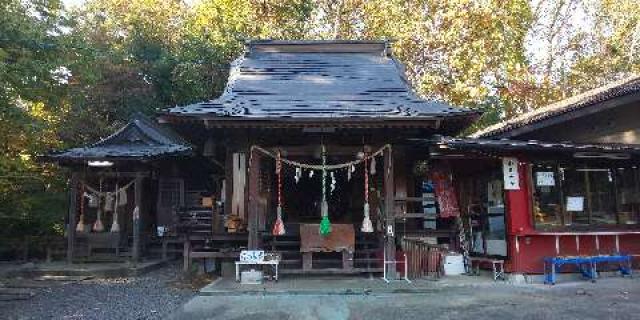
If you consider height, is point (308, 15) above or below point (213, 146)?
above

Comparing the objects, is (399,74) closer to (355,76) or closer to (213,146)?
(355,76)

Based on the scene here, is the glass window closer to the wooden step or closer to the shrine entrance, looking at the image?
the shrine entrance

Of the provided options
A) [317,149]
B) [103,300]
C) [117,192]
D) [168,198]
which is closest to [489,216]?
[317,149]

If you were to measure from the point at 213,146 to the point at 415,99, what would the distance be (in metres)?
5.21

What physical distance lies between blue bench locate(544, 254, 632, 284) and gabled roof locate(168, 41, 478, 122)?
11.6ft

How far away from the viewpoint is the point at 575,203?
1108 centimetres

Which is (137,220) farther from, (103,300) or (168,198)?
(103,300)

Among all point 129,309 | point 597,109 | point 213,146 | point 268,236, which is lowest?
point 129,309

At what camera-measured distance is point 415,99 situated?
12.1 meters

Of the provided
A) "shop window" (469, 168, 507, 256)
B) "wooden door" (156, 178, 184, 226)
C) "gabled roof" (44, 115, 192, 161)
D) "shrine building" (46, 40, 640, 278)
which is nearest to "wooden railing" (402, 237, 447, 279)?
"shrine building" (46, 40, 640, 278)

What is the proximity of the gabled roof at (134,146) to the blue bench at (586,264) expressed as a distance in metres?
11.2

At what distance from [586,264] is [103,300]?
10.1 meters

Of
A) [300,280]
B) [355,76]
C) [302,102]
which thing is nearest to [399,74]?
[355,76]

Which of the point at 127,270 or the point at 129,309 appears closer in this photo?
the point at 129,309
